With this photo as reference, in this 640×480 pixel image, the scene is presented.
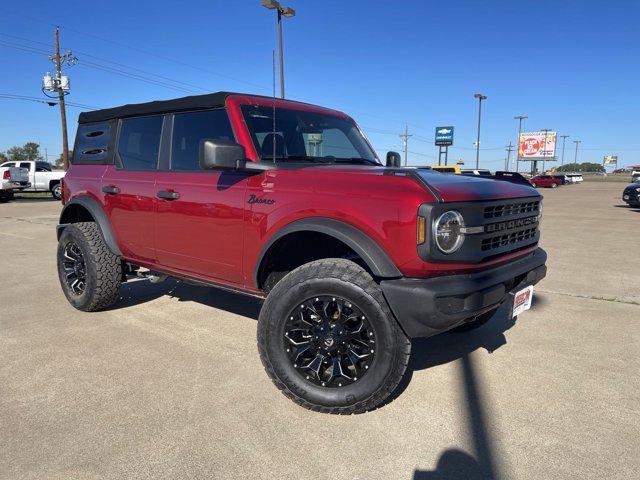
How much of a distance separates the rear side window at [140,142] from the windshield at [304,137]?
1.01 m

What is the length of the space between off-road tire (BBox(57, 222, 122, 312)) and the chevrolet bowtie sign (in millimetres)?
61329

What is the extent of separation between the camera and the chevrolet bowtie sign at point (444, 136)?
61875 mm

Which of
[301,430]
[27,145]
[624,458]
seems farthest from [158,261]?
Answer: [27,145]

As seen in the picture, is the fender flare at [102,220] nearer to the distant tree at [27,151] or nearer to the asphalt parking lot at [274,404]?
the asphalt parking lot at [274,404]

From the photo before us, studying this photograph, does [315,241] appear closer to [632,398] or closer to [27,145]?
[632,398]

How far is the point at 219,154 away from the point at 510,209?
193 cm

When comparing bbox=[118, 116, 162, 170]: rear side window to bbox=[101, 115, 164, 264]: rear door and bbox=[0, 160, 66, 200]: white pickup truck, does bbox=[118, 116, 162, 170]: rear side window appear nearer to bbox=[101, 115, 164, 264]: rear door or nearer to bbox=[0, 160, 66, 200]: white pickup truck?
bbox=[101, 115, 164, 264]: rear door

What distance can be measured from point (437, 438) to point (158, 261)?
8.73ft

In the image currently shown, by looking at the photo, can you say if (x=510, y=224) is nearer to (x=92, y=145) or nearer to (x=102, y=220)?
(x=102, y=220)

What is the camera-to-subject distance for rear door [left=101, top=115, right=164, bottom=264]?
394 cm

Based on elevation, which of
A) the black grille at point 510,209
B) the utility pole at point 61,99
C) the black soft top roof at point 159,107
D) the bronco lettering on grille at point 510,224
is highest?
the utility pole at point 61,99

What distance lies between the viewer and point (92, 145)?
4664mm

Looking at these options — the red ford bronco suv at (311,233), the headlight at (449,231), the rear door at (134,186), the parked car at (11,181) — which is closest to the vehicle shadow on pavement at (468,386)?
the red ford bronco suv at (311,233)

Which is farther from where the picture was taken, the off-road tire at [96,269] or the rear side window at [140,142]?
the off-road tire at [96,269]
